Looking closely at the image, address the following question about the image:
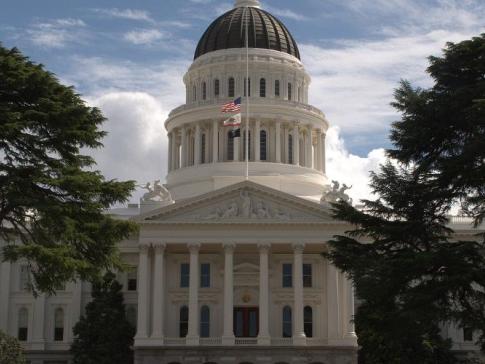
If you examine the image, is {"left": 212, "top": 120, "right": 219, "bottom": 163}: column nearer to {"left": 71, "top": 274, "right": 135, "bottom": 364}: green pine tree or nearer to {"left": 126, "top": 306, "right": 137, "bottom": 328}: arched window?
{"left": 126, "top": 306, "right": 137, "bottom": 328}: arched window

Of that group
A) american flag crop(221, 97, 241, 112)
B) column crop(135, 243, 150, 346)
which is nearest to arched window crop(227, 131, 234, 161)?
american flag crop(221, 97, 241, 112)

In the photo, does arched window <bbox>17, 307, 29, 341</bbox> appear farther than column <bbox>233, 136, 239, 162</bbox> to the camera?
No

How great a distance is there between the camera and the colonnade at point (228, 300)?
235ft

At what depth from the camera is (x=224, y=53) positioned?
9212 centimetres

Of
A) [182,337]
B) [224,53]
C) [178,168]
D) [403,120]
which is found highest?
[224,53]

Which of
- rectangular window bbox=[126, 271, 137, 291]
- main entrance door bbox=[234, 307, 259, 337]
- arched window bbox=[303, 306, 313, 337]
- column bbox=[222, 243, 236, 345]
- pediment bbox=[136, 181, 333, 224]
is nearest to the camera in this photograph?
column bbox=[222, 243, 236, 345]

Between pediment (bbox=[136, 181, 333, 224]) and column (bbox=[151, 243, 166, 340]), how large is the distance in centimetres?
245

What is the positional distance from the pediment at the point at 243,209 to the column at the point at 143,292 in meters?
2.79

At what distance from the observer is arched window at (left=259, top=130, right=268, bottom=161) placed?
3506 inches

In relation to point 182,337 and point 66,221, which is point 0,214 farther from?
point 182,337

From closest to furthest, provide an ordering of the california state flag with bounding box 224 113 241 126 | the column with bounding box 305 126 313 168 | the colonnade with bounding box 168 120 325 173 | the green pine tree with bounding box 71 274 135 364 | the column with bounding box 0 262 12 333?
the green pine tree with bounding box 71 274 135 364
the column with bounding box 0 262 12 333
the california state flag with bounding box 224 113 241 126
the colonnade with bounding box 168 120 325 173
the column with bounding box 305 126 313 168

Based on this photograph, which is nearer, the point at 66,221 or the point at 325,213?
the point at 66,221

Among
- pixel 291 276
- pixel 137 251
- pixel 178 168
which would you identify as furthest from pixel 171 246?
pixel 178 168

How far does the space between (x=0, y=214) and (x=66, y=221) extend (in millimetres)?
2783
